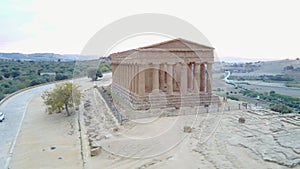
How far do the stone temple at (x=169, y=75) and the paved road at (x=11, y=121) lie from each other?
930cm

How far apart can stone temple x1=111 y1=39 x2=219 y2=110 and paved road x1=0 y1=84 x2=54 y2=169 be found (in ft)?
30.5

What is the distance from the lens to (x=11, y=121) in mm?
24844

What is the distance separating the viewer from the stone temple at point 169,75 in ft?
80.0

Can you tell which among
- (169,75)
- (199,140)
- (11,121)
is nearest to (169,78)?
(169,75)

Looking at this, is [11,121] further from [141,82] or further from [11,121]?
[141,82]

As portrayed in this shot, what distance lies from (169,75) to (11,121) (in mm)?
13867

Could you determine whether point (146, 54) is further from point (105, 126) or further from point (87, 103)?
point (87, 103)

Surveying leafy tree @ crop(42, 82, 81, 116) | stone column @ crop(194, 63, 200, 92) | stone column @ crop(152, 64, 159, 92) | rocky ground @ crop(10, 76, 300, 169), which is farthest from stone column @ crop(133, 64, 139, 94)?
leafy tree @ crop(42, 82, 81, 116)

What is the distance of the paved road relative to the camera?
674 inches

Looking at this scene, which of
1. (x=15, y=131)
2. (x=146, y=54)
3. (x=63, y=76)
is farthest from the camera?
(x=63, y=76)

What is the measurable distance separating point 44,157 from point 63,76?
44.6 m

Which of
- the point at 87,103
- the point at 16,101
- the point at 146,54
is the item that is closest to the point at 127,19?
the point at 146,54

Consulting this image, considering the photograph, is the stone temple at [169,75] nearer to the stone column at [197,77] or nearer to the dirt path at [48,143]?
the stone column at [197,77]

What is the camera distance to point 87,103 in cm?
3089
